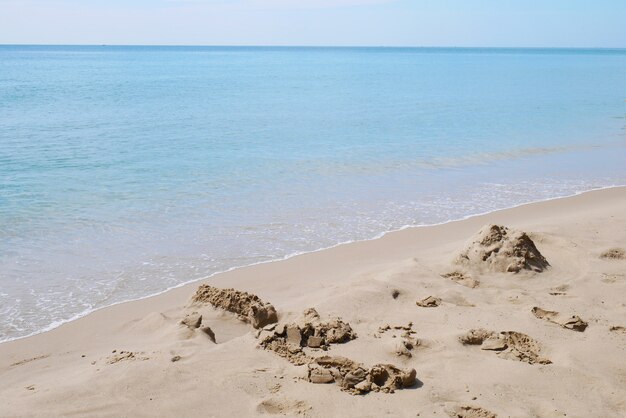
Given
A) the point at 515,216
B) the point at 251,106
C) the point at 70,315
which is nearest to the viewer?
the point at 70,315

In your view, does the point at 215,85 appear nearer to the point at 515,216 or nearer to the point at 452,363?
the point at 515,216

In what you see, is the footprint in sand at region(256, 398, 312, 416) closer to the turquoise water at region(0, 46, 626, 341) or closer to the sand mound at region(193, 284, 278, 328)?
the sand mound at region(193, 284, 278, 328)

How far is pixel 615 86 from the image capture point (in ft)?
141

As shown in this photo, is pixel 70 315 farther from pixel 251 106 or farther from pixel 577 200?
pixel 251 106

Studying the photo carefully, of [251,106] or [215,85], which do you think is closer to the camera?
[251,106]

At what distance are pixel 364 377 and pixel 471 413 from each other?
760mm

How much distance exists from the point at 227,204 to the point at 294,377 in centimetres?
700

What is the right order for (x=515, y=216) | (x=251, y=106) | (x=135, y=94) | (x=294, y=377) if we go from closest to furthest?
(x=294, y=377) → (x=515, y=216) → (x=251, y=106) → (x=135, y=94)

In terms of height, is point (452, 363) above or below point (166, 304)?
above

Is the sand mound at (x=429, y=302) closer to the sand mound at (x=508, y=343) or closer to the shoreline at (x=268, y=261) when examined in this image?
the sand mound at (x=508, y=343)

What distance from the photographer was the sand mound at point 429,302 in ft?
19.9

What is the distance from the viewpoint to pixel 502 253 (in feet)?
23.1

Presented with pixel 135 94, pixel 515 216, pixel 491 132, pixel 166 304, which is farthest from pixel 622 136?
pixel 135 94

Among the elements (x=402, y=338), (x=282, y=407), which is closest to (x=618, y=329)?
(x=402, y=338)
